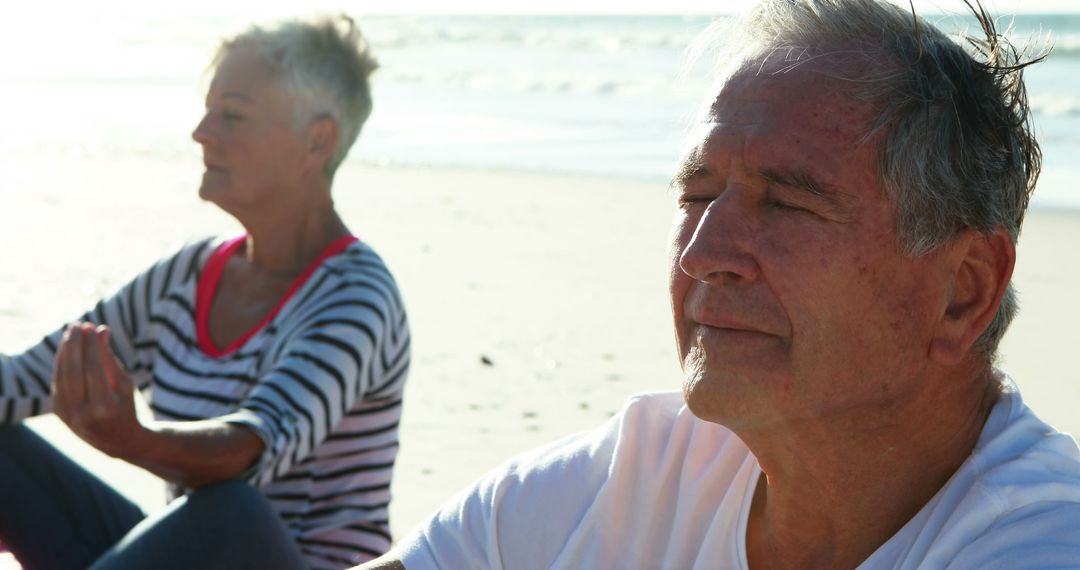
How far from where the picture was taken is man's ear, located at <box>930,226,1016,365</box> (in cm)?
187

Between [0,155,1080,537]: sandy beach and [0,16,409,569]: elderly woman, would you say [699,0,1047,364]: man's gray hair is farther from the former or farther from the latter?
[0,155,1080,537]: sandy beach

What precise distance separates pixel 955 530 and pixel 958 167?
484 millimetres

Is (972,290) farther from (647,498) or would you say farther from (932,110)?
(647,498)

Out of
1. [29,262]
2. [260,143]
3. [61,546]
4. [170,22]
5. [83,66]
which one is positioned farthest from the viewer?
[170,22]

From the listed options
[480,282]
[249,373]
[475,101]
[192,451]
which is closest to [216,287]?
[249,373]

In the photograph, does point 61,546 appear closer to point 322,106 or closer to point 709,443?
point 322,106

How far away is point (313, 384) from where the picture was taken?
3.08 m

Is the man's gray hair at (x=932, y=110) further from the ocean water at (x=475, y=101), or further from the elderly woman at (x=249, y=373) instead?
the elderly woman at (x=249, y=373)

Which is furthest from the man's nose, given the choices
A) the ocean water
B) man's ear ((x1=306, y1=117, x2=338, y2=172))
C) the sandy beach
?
the sandy beach

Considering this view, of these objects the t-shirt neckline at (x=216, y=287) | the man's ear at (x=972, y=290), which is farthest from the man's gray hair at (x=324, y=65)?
the man's ear at (x=972, y=290)

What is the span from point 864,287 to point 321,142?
2144mm

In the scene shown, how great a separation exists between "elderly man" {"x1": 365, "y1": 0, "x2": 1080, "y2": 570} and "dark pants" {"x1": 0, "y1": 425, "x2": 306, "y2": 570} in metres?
1.06

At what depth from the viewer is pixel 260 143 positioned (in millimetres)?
3600

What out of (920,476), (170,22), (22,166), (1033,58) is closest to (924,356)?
(920,476)
